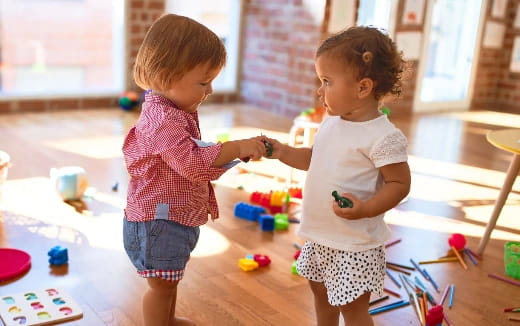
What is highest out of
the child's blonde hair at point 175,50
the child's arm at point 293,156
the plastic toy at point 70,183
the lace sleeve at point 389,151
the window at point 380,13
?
the window at point 380,13

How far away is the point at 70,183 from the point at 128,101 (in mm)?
1982

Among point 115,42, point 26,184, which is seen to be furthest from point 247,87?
point 26,184

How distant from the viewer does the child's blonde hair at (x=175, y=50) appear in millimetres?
1135

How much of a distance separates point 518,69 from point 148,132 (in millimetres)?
5417

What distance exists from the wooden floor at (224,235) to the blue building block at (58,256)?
0.02 metres

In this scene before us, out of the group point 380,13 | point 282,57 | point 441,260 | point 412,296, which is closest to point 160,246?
point 412,296

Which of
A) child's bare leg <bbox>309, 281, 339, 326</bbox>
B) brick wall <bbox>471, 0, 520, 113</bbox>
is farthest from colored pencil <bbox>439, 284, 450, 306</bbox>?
brick wall <bbox>471, 0, 520, 113</bbox>

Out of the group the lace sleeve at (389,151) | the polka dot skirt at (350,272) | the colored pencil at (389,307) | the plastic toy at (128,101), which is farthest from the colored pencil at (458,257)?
the plastic toy at (128,101)

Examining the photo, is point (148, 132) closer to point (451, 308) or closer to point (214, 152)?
point (214, 152)

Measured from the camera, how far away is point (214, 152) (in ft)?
3.67

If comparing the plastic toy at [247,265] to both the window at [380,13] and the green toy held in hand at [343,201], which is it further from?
the window at [380,13]

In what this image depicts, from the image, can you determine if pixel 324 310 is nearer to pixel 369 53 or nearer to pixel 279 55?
pixel 369 53

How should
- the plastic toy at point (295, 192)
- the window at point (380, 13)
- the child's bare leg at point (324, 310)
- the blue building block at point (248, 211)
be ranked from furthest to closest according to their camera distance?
the window at point (380, 13), the plastic toy at point (295, 192), the blue building block at point (248, 211), the child's bare leg at point (324, 310)

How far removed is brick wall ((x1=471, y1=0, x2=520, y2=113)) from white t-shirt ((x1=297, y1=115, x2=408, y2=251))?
4.85 m
